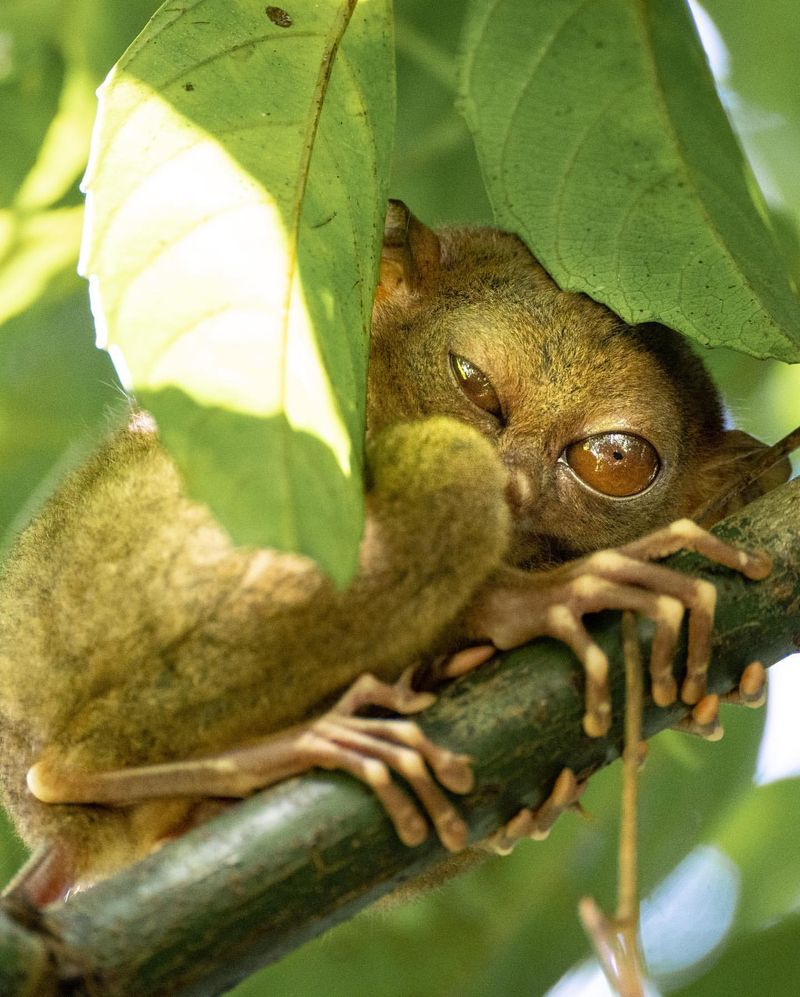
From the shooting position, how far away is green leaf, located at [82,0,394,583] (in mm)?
1344

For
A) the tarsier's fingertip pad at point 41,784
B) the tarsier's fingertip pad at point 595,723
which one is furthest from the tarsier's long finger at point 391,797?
the tarsier's fingertip pad at point 41,784

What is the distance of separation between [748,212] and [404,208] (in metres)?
0.82

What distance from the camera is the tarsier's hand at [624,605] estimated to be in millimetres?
1672

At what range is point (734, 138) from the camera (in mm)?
2004

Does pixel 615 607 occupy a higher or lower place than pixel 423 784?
higher

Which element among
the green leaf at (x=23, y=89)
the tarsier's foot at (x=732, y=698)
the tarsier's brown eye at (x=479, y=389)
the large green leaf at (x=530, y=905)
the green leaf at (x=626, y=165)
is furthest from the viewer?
the large green leaf at (x=530, y=905)

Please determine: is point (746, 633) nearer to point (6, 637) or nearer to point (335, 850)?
point (335, 850)

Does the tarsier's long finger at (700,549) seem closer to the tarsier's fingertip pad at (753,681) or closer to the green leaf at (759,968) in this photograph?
the tarsier's fingertip pad at (753,681)

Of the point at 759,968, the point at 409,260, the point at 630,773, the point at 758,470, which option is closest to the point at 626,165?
the point at 758,470

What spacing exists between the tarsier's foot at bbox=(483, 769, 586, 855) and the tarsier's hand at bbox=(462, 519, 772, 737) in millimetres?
93

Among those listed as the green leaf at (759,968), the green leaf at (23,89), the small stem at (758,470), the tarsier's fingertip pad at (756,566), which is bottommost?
the green leaf at (759,968)

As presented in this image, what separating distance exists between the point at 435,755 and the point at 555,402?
1.08 meters

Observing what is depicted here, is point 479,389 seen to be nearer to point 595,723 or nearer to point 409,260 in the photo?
point 409,260

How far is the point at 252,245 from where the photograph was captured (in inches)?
60.2
